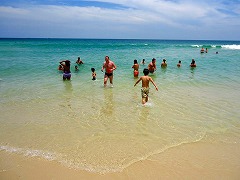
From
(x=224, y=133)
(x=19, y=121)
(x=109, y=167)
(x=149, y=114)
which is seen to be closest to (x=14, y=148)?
(x=19, y=121)

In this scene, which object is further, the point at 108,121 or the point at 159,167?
the point at 108,121

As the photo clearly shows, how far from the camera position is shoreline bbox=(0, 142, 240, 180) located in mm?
3936

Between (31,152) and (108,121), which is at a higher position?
(108,121)

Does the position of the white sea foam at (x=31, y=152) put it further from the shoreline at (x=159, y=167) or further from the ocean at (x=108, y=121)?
the shoreline at (x=159, y=167)

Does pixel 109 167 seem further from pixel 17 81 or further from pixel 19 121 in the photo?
pixel 17 81

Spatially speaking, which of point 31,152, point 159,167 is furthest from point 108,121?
point 159,167

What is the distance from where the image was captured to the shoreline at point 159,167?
394 centimetres

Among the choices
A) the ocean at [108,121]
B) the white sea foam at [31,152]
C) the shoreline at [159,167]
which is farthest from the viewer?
the ocean at [108,121]

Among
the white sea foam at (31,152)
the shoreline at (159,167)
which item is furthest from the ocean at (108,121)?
the shoreline at (159,167)

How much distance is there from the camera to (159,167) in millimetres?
4184

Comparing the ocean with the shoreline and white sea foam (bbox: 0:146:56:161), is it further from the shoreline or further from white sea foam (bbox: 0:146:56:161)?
the shoreline

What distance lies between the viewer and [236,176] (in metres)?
3.95

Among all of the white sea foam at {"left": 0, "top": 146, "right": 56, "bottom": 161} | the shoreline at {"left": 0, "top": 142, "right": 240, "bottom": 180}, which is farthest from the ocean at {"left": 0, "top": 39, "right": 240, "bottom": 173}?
the shoreline at {"left": 0, "top": 142, "right": 240, "bottom": 180}

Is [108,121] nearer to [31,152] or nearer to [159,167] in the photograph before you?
[31,152]
